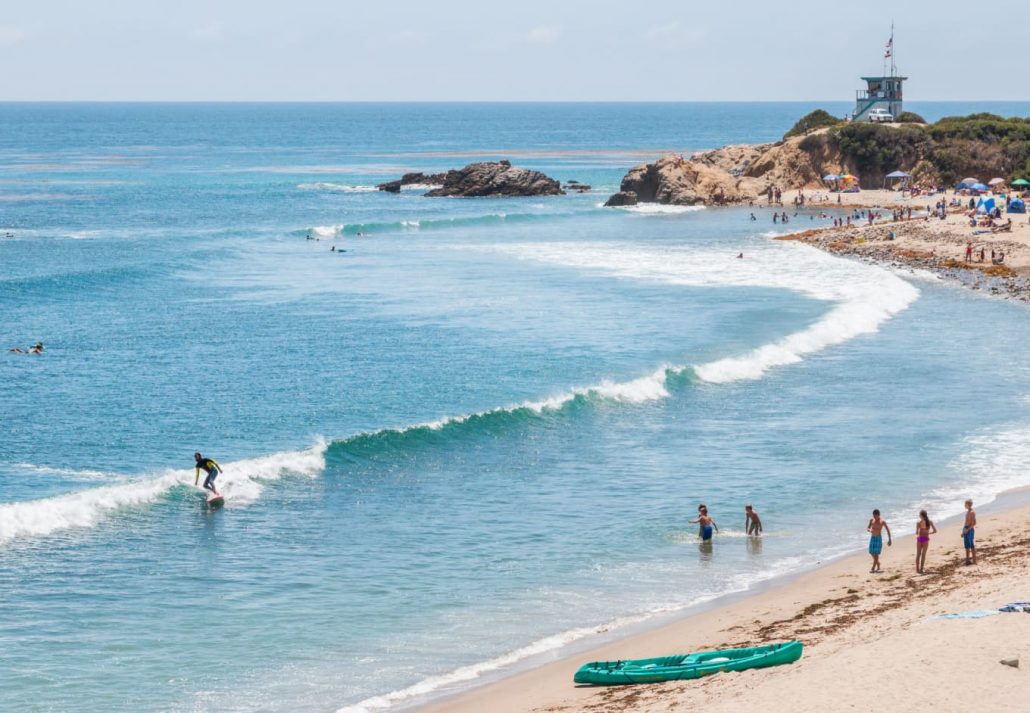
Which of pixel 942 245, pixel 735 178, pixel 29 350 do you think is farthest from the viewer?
pixel 735 178

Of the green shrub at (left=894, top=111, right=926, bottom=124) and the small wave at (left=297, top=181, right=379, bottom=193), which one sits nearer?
the green shrub at (left=894, top=111, right=926, bottom=124)

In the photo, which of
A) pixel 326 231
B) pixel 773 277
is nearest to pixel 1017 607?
pixel 773 277

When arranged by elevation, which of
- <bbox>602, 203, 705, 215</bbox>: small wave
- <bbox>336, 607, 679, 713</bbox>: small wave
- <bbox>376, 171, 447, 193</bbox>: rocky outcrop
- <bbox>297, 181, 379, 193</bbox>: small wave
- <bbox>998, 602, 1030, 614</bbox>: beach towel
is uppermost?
<bbox>376, 171, 447, 193</bbox>: rocky outcrop

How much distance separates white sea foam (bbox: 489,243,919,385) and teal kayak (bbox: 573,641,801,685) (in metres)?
20.9

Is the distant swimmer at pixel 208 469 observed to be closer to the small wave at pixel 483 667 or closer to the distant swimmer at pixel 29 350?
the small wave at pixel 483 667

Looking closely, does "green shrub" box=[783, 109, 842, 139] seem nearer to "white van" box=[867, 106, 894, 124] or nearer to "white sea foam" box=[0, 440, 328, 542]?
"white van" box=[867, 106, 894, 124]

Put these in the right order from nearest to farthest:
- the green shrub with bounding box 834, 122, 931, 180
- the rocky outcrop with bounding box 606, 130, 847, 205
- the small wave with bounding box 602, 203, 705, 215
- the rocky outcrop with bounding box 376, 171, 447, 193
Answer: the small wave with bounding box 602, 203, 705, 215, the green shrub with bounding box 834, 122, 931, 180, the rocky outcrop with bounding box 606, 130, 847, 205, the rocky outcrop with bounding box 376, 171, 447, 193

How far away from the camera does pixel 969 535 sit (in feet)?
75.6

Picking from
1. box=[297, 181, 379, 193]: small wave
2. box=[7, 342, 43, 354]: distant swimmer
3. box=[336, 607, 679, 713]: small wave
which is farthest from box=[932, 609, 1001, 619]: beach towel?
box=[297, 181, 379, 193]: small wave

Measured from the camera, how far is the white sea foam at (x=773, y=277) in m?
44.0

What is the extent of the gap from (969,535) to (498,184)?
9166cm

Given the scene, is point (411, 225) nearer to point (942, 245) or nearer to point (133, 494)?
point (942, 245)

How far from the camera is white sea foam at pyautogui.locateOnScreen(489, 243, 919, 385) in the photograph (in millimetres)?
44031

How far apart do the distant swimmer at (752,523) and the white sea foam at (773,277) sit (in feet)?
41.7
